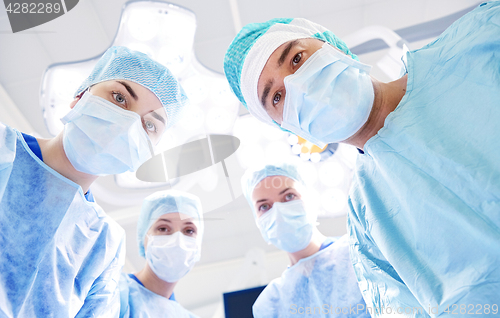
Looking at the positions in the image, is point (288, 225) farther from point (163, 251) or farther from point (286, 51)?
point (286, 51)

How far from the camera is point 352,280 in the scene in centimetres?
177

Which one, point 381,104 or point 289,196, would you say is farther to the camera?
point 289,196

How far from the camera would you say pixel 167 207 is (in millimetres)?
2043

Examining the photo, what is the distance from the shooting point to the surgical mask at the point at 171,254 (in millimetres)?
1867

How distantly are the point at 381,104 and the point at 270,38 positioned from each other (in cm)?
49

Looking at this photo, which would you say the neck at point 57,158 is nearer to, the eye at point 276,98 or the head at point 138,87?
the head at point 138,87

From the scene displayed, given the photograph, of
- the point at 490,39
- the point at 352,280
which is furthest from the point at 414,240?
the point at 352,280

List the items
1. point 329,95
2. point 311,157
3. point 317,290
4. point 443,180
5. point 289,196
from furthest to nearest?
point 311,157 → point 289,196 → point 317,290 → point 329,95 → point 443,180

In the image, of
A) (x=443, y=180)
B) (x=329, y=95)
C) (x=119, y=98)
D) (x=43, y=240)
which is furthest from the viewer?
(x=119, y=98)

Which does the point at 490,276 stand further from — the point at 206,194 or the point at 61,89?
the point at 61,89

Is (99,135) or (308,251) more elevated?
(99,135)

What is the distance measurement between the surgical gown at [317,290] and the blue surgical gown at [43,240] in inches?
36.5

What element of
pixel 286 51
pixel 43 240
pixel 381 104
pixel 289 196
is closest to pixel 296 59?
pixel 286 51

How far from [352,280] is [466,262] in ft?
3.23
